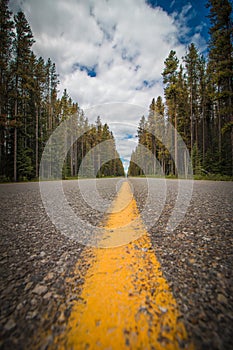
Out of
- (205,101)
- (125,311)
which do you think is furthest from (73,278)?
(205,101)

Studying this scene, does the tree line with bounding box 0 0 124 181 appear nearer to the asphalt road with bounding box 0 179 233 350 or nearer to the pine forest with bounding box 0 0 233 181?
the pine forest with bounding box 0 0 233 181

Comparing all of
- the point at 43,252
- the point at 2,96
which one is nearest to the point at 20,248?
the point at 43,252

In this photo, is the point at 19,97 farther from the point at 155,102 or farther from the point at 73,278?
the point at 155,102

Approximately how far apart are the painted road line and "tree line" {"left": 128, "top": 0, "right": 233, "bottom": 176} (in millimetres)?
14425

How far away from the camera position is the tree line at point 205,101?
12266 mm

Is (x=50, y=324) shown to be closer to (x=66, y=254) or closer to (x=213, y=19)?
(x=66, y=254)

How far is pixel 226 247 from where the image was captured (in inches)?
58.1

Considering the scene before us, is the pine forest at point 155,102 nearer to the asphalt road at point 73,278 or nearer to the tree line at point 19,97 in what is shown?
the tree line at point 19,97

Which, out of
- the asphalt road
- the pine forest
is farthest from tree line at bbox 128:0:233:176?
the asphalt road

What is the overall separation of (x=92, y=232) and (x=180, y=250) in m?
1.04

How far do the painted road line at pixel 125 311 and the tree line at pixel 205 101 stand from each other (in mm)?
14425

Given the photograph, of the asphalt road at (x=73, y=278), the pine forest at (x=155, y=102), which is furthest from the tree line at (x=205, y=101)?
the asphalt road at (x=73, y=278)

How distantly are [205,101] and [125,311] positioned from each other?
2878 centimetres

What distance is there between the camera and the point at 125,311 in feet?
2.61
